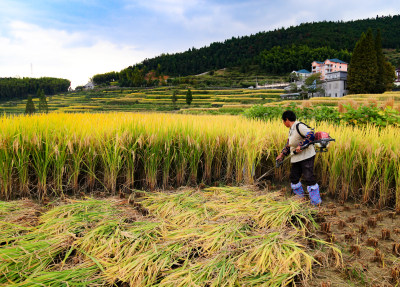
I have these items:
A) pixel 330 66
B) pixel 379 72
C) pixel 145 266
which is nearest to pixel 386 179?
pixel 145 266

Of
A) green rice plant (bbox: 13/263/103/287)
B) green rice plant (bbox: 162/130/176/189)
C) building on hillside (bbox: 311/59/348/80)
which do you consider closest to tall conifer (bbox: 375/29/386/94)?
green rice plant (bbox: 162/130/176/189)

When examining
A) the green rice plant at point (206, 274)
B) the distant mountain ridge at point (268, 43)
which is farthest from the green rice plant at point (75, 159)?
the distant mountain ridge at point (268, 43)

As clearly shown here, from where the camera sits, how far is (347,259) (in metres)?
2.02

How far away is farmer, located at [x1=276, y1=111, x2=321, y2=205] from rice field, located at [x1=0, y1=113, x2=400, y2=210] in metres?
0.36

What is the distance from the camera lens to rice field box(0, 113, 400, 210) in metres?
3.15

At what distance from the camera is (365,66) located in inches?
1201

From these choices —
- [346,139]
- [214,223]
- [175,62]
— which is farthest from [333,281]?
[175,62]

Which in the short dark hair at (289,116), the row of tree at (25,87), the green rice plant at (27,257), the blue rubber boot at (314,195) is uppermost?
the row of tree at (25,87)

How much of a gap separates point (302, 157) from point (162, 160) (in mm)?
2089

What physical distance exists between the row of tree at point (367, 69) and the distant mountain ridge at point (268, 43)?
6600 cm

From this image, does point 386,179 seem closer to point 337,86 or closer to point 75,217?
point 75,217

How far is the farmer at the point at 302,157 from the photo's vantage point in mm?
3180

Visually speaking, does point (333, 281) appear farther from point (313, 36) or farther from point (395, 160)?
point (313, 36)

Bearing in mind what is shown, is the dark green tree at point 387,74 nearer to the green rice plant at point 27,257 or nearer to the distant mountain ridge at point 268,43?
the green rice plant at point 27,257
